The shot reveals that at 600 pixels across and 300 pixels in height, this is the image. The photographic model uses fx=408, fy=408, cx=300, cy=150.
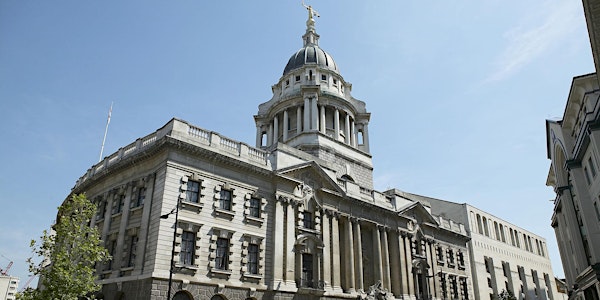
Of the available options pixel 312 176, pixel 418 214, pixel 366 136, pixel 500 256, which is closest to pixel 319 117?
pixel 366 136

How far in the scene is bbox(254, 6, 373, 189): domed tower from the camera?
44.7m

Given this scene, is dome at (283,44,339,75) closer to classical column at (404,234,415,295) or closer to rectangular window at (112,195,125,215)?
classical column at (404,234,415,295)

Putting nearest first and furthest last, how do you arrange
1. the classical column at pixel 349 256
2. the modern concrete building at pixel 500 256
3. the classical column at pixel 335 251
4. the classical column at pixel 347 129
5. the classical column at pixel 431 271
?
the classical column at pixel 335 251, the classical column at pixel 349 256, the classical column at pixel 431 271, the classical column at pixel 347 129, the modern concrete building at pixel 500 256

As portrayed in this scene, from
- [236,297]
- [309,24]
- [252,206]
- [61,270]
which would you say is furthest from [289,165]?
[309,24]

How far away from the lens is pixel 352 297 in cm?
3378

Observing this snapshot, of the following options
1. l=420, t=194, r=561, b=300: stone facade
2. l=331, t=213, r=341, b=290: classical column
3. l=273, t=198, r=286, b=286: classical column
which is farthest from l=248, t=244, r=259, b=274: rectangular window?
l=420, t=194, r=561, b=300: stone facade

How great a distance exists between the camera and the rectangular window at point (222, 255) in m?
27.2

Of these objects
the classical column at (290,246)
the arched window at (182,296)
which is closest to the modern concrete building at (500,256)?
the classical column at (290,246)

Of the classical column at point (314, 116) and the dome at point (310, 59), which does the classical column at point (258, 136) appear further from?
the classical column at point (314, 116)

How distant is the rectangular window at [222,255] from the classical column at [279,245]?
12.7 feet

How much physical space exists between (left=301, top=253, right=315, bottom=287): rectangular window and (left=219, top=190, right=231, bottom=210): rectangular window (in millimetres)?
7669

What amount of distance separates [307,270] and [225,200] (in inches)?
350

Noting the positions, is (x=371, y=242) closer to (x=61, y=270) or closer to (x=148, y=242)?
(x=148, y=242)

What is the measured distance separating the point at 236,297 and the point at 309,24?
44703mm
